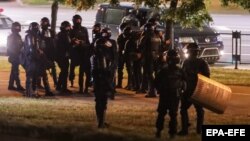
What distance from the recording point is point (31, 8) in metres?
46.2

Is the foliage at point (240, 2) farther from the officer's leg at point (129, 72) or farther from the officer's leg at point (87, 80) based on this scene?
the officer's leg at point (87, 80)

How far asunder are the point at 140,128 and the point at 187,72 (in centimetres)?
138

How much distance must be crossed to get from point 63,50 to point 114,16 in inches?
321

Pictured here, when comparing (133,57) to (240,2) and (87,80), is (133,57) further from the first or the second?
(240,2)

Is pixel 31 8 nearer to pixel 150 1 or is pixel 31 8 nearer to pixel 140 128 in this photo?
pixel 150 1

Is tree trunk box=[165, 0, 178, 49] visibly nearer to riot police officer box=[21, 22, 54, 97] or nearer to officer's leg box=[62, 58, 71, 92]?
officer's leg box=[62, 58, 71, 92]

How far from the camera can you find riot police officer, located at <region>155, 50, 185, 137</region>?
10336 millimetres

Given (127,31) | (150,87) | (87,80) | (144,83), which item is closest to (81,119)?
(150,87)

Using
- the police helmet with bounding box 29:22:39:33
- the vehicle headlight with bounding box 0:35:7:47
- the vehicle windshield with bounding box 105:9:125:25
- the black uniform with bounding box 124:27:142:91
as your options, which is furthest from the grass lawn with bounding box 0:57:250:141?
the vehicle headlight with bounding box 0:35:7:47

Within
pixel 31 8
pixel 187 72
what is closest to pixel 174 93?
pixel 187 72

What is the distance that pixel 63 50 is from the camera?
16.0 metres

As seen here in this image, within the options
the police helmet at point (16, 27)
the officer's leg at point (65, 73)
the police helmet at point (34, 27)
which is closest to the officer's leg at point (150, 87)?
the officer's leg at point (65, 73)

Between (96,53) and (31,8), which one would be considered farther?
(31,8)

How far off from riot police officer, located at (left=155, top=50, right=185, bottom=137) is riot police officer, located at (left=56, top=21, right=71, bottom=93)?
18.9 feet
